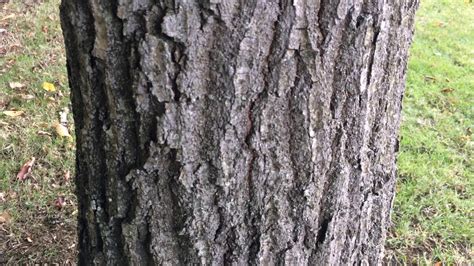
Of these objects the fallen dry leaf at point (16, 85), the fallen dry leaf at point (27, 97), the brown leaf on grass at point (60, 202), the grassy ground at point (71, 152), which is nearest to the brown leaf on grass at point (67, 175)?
the grassy ground at point (71, 152)

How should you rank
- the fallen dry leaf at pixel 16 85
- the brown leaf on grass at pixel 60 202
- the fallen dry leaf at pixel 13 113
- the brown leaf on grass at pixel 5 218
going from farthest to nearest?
the fallen dry leaf at pixel 16 85, the fallen dry leaf at pixel 13 113, the brown leaf on grass at pixel 60 202, the brown leaf on grass at pixel 5 218

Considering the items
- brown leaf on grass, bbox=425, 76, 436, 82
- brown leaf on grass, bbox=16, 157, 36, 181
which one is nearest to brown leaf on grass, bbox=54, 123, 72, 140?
brown leaf on grass, bbox=16, 157, 36, 181

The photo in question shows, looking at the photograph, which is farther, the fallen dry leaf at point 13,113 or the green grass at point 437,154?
the fallen dry leaf at point 13,113

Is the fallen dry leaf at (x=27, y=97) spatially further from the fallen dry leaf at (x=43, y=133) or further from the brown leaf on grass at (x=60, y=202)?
the brown leaf on grass at (x=60, y=202)

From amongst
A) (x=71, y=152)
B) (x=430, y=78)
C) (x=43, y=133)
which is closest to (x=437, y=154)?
(x=430, y=78)

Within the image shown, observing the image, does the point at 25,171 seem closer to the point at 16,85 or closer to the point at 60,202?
the point at 60,202

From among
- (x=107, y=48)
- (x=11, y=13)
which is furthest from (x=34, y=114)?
(x=107, y=48)

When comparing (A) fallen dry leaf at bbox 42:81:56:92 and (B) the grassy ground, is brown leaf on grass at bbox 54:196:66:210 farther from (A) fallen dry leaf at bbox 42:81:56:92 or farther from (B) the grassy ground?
(A) fallen dry leaf at bbox 42:81:56:92
